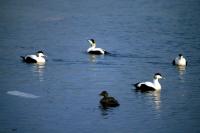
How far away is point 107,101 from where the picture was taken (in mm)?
31656

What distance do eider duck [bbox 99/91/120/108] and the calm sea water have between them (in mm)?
331

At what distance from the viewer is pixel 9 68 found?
40.5 metres

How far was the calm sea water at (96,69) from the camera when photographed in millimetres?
30000

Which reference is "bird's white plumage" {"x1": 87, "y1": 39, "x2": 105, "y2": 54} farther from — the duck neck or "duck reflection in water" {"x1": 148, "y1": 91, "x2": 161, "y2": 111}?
"duck reflection in water" {"x1": 148, "y1": 91, "x2": 161, "y2": 111}

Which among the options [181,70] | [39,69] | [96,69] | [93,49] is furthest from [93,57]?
[181,70]

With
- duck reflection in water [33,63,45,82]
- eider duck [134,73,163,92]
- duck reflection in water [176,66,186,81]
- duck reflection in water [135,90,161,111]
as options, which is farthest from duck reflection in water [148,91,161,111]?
duck reflection in water [33,63,45,82]

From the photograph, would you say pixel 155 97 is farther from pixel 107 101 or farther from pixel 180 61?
pixel 180 61

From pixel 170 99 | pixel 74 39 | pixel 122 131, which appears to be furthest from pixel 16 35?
pixel 122 131

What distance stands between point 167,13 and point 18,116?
39.8 m

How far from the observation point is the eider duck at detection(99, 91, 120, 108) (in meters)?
31.7

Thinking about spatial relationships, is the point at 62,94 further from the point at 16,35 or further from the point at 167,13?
the point at 167,13

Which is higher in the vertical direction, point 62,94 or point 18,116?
point 62,94

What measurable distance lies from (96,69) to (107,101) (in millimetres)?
9450

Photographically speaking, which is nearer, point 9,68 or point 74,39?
point 9,68
